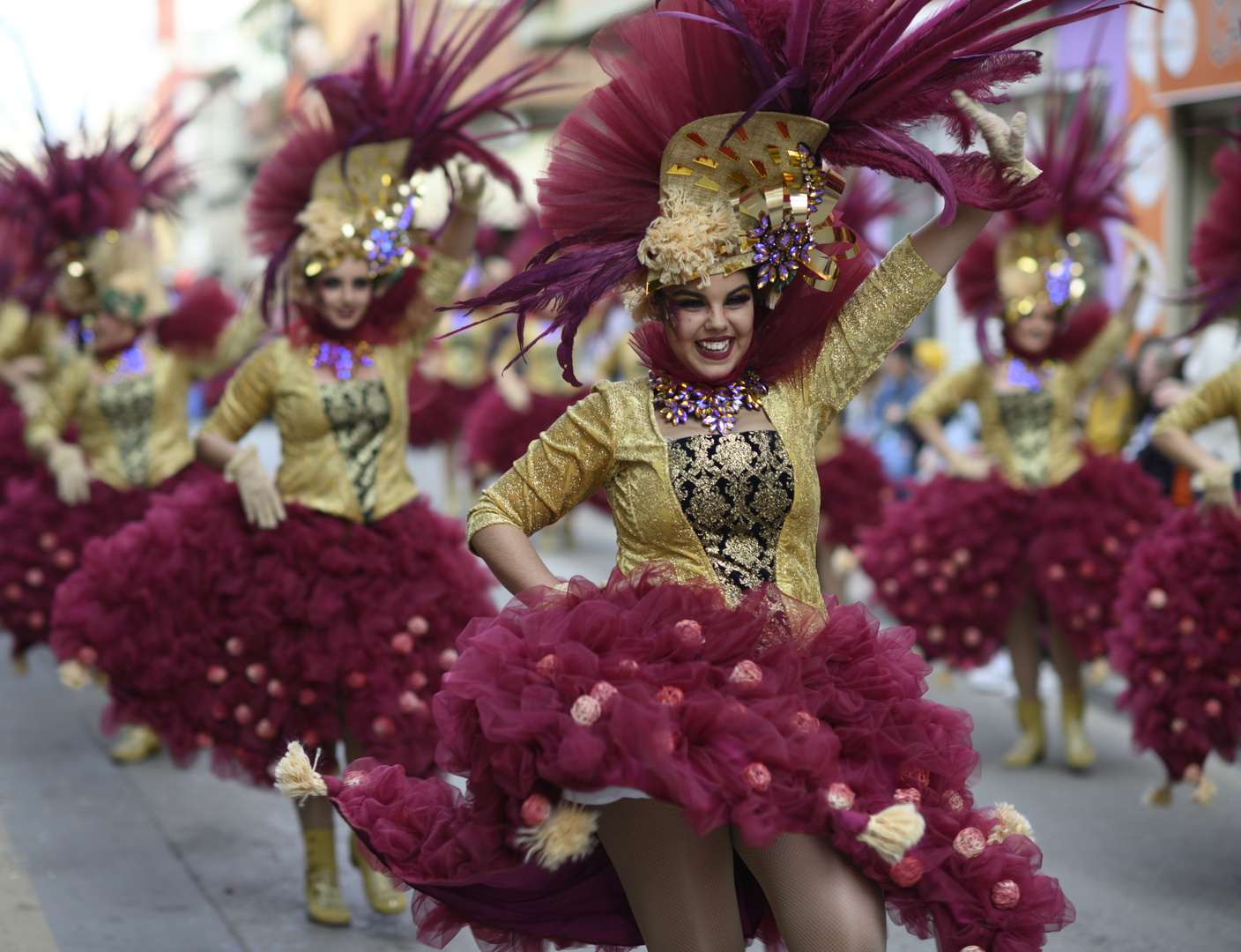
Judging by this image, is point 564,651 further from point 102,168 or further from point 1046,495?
point 102,168

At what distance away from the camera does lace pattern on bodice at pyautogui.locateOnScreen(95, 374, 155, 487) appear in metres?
6.89

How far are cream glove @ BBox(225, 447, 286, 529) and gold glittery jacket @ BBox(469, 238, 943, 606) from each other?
1877mm

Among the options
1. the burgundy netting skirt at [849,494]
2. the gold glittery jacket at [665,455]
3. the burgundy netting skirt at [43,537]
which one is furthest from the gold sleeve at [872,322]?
the burgundy netting skirt at [849,494]

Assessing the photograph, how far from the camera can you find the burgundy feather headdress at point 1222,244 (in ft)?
18.2

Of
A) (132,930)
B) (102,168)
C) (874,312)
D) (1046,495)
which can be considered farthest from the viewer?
(102,168)

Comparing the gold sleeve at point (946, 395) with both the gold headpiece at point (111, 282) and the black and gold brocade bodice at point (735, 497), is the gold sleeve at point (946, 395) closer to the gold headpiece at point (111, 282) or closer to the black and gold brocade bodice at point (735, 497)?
the gold headpiece at point (111, 282)

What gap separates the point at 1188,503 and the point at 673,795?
6123 mm

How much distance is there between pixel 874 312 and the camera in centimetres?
332

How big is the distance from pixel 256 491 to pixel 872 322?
247 cm

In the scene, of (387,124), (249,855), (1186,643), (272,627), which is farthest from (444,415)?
(1186,643)

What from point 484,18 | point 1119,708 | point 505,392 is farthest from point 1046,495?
point 505,392

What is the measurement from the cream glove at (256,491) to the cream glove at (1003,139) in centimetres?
275

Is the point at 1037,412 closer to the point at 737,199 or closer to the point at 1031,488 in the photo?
the point at 1031,488

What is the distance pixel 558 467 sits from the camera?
3260 mm
